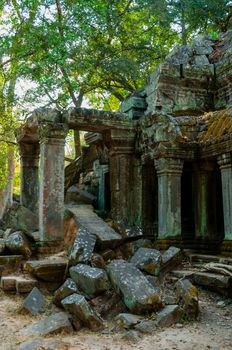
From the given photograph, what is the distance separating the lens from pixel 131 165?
9.59 meters

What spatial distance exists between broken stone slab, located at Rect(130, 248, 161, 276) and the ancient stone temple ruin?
1736mm

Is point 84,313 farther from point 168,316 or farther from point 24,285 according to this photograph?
point 24,285

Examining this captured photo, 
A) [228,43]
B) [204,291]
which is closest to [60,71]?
[228,43]

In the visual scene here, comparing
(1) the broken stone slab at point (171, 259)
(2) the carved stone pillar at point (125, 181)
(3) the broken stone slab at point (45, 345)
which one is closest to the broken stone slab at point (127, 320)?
(3) the broken stone slab at point (45, 345)

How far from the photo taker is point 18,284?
21.1 ft

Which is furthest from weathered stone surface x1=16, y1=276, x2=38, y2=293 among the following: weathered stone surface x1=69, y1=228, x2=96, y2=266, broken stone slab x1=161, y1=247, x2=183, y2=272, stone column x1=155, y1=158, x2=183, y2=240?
stone column x1=155, y1=158, x2=183, y2=240

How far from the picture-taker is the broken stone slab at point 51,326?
4.76 metres

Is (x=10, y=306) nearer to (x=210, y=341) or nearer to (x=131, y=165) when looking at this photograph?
(x=210, y=341)

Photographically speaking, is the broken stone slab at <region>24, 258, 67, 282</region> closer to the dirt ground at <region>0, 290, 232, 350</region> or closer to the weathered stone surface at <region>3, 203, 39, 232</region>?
the dirt ground at <region>0, 290, 232, 350</region>

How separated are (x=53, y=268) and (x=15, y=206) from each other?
9.84 feet

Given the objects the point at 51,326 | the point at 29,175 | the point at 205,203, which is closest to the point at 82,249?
the point at 51,326

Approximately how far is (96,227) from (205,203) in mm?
2631

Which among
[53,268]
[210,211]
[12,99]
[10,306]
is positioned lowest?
[10,306]

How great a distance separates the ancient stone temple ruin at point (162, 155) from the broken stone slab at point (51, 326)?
3012mm
